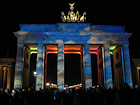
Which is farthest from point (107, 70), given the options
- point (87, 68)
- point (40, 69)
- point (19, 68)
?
point (19, 68)

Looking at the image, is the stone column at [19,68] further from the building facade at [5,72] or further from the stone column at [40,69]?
the building facade at [5,72]

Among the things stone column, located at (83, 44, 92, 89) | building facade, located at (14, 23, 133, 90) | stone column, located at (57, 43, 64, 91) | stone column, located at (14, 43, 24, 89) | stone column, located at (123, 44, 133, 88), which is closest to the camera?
stone column, located at (14, 43, 24, 89)

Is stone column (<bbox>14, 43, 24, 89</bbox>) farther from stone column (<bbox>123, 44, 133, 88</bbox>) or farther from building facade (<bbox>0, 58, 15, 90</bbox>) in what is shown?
stone column (<bbox>123, 44, 133, 88</bbox>)

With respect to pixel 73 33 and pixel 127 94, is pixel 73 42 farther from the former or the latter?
pixel 127 94

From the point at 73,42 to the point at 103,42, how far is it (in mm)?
6682

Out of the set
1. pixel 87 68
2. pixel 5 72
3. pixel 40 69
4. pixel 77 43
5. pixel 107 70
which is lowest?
pixel 5 72

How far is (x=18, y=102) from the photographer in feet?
45.2

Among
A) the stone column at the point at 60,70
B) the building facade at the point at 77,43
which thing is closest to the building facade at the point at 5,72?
the building facade at the point at 77,43

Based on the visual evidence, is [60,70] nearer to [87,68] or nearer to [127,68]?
[87,68]

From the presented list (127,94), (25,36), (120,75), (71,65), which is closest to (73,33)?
(25,36)

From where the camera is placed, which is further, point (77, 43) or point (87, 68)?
point (77, 43)

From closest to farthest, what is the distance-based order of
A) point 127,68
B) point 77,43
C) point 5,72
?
point 127,68 → point 77,43 → point 5,72

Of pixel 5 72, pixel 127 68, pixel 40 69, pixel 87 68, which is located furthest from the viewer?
pixel 5 72

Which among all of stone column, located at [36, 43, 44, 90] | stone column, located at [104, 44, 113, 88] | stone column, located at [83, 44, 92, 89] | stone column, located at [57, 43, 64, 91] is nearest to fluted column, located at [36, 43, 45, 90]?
stone column, located at [36, 43, 44, 90]
